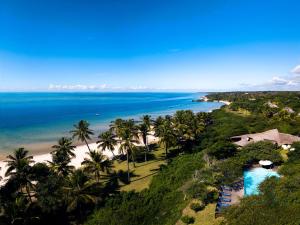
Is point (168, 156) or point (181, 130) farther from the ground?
point (181, 130)

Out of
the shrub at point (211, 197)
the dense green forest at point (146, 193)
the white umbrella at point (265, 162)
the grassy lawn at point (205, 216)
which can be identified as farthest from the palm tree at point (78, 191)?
the white umbrella at point (265, 162)

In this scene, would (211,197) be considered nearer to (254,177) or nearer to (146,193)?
(146,193)

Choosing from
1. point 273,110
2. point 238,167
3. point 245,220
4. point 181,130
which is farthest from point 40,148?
point 273,110

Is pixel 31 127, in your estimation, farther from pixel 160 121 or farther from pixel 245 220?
pixel 245 220

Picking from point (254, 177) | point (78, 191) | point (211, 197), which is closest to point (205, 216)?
point (211, 197)

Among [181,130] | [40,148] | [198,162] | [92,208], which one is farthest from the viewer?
[40,148]

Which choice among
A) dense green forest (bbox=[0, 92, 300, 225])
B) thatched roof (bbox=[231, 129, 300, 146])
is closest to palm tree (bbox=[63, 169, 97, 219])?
dense green forest (bbox=[0, 92, 300, 225])
